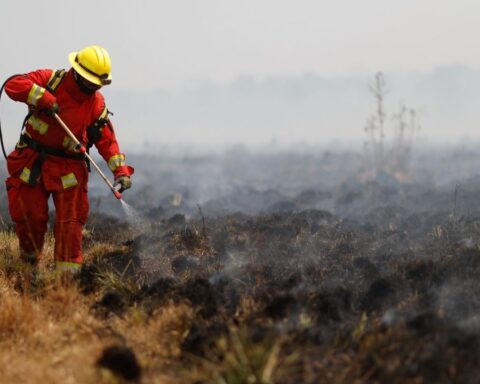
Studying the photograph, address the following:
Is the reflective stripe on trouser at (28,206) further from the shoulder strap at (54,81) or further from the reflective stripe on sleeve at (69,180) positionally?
the shoulder strap at (54,81)

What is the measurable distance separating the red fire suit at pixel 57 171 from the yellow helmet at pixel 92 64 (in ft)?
0.48

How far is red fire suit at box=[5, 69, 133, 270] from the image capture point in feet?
17.3

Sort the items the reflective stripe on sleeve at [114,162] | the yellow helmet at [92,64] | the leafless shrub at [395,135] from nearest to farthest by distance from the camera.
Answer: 1. the yellow helmet at [92,64]
2. the reflective stripe on sleeve at [114,162]
3. the leafless shrub at [395,135]

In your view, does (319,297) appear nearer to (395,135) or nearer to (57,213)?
(57,213)

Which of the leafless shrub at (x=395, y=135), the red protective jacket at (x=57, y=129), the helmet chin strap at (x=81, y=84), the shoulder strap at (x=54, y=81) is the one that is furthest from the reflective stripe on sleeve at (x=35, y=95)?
the leafless shrub at (x=395, y=135)

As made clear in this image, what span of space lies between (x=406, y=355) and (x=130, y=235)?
255 inches

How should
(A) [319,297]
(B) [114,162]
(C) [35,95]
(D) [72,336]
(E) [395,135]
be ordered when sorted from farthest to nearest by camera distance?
(E) [395,135]
(B) [114,162]
(C) [35,95]
(A) [319,297]
(D) [72,336]

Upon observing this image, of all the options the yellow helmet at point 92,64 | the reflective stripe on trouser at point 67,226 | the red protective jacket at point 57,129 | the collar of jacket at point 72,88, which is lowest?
the reflective stripe on trouser at point 67,226

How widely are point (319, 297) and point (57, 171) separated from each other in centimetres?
270

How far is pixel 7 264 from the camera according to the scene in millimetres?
5680

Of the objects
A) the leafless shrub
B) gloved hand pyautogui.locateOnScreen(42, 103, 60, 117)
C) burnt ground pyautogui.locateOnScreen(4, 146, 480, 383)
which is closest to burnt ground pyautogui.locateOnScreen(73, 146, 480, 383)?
burnt ground pyautogui.locateOnScreen(4, 146, 480, 383)

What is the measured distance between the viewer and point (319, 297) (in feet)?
14.8

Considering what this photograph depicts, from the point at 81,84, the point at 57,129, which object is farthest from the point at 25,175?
the point at 81,84

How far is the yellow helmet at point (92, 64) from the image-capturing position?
17.0 feet
